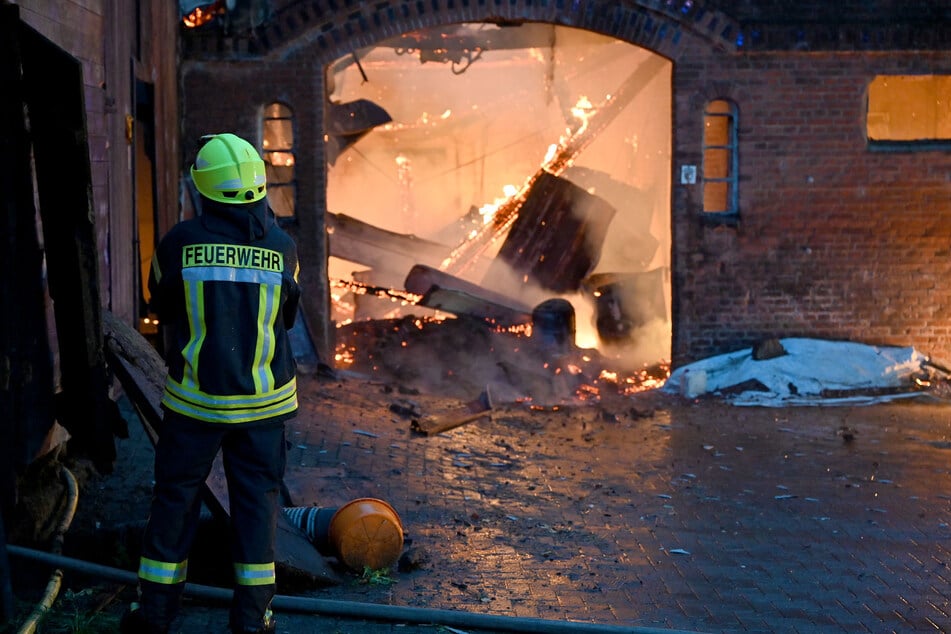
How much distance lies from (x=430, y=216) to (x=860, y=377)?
43.5 ft

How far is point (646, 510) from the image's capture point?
23.6 feet

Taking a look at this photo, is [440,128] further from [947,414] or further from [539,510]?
[539,510]

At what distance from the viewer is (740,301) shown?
1234cm

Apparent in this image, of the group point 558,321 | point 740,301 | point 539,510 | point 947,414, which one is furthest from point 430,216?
point 539,510

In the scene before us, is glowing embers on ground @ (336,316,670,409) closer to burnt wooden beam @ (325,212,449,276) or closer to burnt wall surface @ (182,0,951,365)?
burnt wall surface @ (182,0,951,365)

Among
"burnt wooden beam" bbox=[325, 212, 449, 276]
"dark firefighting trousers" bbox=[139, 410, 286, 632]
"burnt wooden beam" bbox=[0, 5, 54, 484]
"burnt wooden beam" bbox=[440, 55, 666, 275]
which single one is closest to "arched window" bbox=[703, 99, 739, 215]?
"burnt wooden beam" bbox=[440, 55, 666, 275]

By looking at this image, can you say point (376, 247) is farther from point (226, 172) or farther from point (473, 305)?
point (226, 172)

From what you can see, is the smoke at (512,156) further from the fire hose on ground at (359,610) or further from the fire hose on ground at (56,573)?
the fire hose on ground at (359,610)

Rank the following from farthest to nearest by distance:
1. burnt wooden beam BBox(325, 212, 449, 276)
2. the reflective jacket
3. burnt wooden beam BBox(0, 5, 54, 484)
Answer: burnt wooden beam BBox(325, 212, 449, 276), burnt wooden beam BBox(0, 5, 54, 484), the reflective jacket

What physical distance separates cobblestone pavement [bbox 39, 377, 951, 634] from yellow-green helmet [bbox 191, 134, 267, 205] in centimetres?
176

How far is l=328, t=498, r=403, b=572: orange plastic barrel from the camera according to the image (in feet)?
17.6

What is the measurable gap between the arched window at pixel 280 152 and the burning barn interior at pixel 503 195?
109 cm

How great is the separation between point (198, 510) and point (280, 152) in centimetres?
837

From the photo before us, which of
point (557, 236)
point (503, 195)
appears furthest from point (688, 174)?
point (503, 195)
